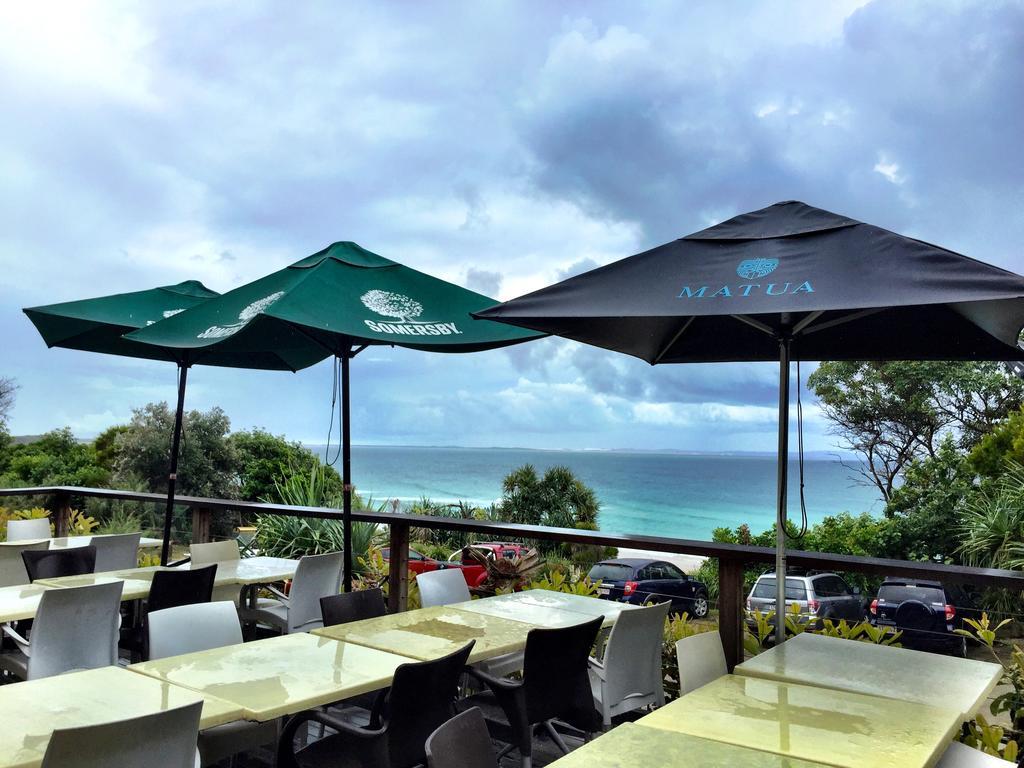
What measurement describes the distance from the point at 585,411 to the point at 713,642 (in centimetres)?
8364

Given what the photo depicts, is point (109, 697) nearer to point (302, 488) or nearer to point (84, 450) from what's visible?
point (302, 488)

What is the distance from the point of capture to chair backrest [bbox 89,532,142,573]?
5199mm

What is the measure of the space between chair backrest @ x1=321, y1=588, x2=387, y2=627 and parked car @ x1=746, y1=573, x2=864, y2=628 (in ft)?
6.23

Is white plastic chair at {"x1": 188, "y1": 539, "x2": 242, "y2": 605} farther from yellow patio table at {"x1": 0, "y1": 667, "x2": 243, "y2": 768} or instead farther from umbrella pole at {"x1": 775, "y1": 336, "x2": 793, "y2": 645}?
umbrella pole at {"x1": 775, "y1": 336, "x2": 793, "y2": 645}

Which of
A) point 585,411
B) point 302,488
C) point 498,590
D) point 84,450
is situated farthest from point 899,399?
Result: point 585,411

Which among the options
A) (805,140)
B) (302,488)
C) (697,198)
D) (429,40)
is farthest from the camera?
(697,198)

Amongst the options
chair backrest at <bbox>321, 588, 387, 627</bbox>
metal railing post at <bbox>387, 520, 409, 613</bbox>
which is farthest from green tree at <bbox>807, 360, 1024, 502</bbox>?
chair backrest at <bbox>321, 588, 387, 627</bbox>

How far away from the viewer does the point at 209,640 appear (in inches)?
121

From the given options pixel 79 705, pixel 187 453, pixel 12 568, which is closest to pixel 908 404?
pixel 187 453

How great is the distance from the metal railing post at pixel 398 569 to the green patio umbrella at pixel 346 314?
0.61 metres

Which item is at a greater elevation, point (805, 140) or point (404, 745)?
point (805, 140)

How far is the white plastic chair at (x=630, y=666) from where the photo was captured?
3107 mm

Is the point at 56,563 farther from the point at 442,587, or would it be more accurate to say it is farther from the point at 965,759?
the point at 965,759

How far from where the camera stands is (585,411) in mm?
86312
